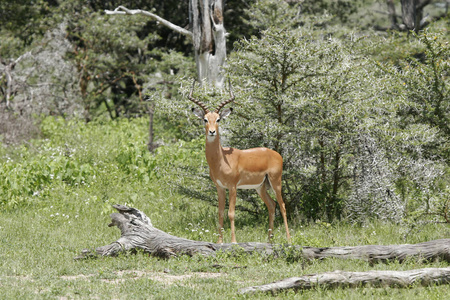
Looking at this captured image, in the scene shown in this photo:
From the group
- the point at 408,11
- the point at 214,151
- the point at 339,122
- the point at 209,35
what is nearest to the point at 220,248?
the point at 214,151

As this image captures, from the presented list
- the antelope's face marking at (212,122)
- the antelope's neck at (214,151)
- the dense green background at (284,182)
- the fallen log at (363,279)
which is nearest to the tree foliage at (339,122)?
the dense green background at (284,182)

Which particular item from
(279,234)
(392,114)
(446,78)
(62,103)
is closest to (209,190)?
(279,234)

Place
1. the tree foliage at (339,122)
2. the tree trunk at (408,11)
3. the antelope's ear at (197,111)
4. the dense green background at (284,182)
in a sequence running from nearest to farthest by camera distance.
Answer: the dense green background at (284,182) → the antelope's ear at (197,111) → the tree foliage at (339,122) → the tree trunk at (408,11)

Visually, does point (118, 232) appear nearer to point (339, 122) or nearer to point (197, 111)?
point (197, 111)

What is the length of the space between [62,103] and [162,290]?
49.4 feet

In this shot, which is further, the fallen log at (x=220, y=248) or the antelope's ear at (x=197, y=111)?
the antelope's ear at (x=197, y=111)

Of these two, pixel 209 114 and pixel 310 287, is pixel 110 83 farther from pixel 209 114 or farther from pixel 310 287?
pixel 310 287

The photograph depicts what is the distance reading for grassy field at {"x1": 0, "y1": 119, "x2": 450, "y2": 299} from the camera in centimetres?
624

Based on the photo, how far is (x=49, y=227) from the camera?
980cm

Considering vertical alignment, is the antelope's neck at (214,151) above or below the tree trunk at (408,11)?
below

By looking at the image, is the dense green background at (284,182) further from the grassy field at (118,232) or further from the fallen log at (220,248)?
the fallen log at (220,248)

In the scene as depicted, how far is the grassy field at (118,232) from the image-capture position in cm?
624

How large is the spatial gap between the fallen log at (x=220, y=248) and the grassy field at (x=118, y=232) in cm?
12

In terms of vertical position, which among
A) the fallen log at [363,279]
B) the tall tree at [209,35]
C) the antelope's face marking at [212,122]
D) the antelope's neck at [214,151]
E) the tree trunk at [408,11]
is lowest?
the fallen log at [363,279]
